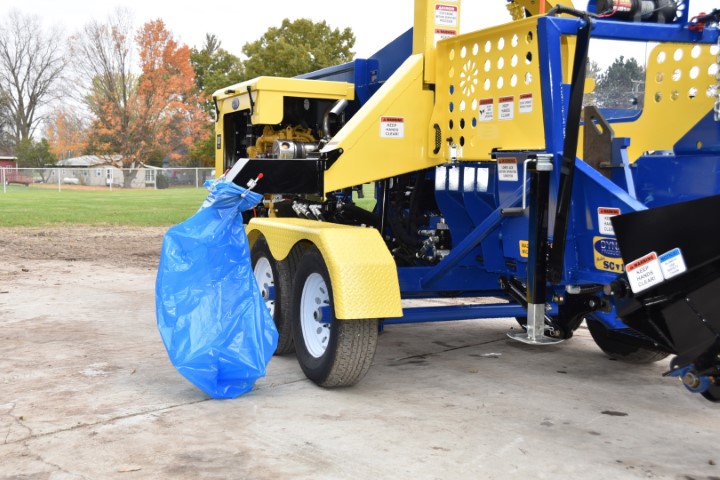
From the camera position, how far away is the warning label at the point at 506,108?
506cm

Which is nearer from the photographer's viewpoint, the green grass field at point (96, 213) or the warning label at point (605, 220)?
the warning label at point (605, 220)

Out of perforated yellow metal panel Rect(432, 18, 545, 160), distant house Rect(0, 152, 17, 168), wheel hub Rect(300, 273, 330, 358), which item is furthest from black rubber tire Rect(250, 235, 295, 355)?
distant house Rect(0, 152, 17, 168)

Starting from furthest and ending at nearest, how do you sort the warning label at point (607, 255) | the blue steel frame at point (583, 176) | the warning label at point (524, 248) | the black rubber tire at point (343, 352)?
the black rubber tire at point (343, 352) → the warning label at point (524, 248) → the blue steel frame at point (583, 176) → the warning label at point (607, 255)

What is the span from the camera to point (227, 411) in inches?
200

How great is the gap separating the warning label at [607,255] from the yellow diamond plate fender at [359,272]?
4.26ft

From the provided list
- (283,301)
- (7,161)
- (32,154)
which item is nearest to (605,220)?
(283,301)

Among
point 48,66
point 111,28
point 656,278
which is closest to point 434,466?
point 656,278

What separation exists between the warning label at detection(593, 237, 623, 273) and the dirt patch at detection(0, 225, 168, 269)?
863cm

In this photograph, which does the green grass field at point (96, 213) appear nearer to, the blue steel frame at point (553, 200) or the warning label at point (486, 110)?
the blue steel frame at point (553, 200)

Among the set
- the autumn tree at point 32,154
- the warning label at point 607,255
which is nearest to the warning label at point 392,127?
the warning label at point 607,255

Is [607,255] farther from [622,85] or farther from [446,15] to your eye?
[446,15]

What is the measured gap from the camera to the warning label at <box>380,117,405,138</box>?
Result: 19.6 ft

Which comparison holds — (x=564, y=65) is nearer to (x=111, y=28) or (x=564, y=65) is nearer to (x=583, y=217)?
(x=583, y=217)

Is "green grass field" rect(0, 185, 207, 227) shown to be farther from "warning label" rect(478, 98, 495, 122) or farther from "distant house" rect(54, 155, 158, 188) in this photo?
"distant house" rect(54, 155, 158, 188)
